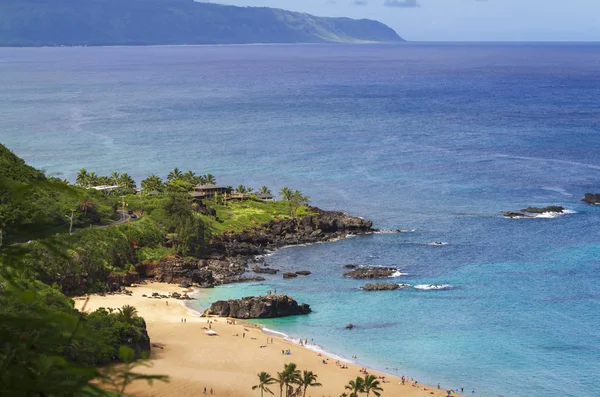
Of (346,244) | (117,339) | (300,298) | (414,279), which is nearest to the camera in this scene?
(117,339)

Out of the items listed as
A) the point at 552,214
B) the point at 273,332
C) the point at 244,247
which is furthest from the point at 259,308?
the point at 552,214

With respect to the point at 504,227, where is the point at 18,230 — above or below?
above

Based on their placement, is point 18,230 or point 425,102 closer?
point 18,230

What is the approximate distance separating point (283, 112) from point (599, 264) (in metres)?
117

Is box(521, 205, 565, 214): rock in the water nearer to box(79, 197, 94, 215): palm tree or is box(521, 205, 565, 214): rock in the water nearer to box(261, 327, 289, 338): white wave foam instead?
box(261, 327, 289, 338): white wave foam

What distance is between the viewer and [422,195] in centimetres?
9894

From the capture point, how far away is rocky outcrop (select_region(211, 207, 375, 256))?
76938 mm

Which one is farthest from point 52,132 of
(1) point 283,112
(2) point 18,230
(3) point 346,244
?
(2) point 18,230

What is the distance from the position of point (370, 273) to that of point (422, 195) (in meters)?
32.7

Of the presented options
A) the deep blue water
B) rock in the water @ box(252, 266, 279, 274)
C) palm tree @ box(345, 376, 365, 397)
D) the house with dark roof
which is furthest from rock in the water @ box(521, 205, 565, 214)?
palm tree @ box(345, 376, 365, 397)

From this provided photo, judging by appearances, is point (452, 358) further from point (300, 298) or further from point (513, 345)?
point (300, 298)

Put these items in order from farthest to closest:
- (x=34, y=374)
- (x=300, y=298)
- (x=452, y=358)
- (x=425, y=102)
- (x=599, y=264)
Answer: (x=425, y=102), (x=599, y=264), (x=300, y=298), (x=452, y=358), (x=34, y=374)

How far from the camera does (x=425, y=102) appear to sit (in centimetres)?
19800

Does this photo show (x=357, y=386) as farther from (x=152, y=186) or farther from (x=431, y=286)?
(x=152, y=186)
